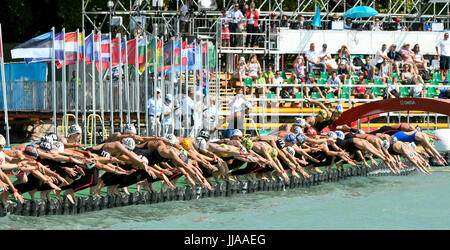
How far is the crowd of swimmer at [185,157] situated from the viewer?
52.5 feet

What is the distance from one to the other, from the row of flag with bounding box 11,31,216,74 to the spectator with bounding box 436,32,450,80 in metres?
10.3

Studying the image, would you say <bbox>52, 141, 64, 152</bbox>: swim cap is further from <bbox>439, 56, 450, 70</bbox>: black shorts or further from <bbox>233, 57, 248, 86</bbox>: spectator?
<bbox>439, 56, 450, 70</bbox>: black shorts

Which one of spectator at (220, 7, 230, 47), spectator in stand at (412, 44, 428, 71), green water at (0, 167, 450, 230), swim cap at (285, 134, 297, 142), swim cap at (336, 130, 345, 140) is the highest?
spectator at (220, 7, 230, 47)

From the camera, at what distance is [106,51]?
80.6ft

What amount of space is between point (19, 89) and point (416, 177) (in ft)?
41.4

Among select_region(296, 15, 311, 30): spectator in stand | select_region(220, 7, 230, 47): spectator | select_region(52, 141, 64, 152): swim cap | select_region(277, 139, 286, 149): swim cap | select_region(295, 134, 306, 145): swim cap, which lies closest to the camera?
select_region(52, 141, 64, 152): swim cap

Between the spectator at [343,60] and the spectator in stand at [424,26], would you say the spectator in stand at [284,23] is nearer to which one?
the spectator at [343,60]

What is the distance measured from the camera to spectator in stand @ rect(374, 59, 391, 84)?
30891mm

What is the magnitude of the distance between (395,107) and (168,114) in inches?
257

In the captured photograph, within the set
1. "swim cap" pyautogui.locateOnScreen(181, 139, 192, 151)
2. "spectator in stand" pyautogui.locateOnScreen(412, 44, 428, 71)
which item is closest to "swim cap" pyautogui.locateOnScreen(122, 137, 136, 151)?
"swim cap" pyautogui.locateOnScreen(181, 139, 192, 151)

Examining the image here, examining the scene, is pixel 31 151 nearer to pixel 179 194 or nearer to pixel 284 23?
pixel 179 194

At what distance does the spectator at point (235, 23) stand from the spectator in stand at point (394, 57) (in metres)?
5.67
